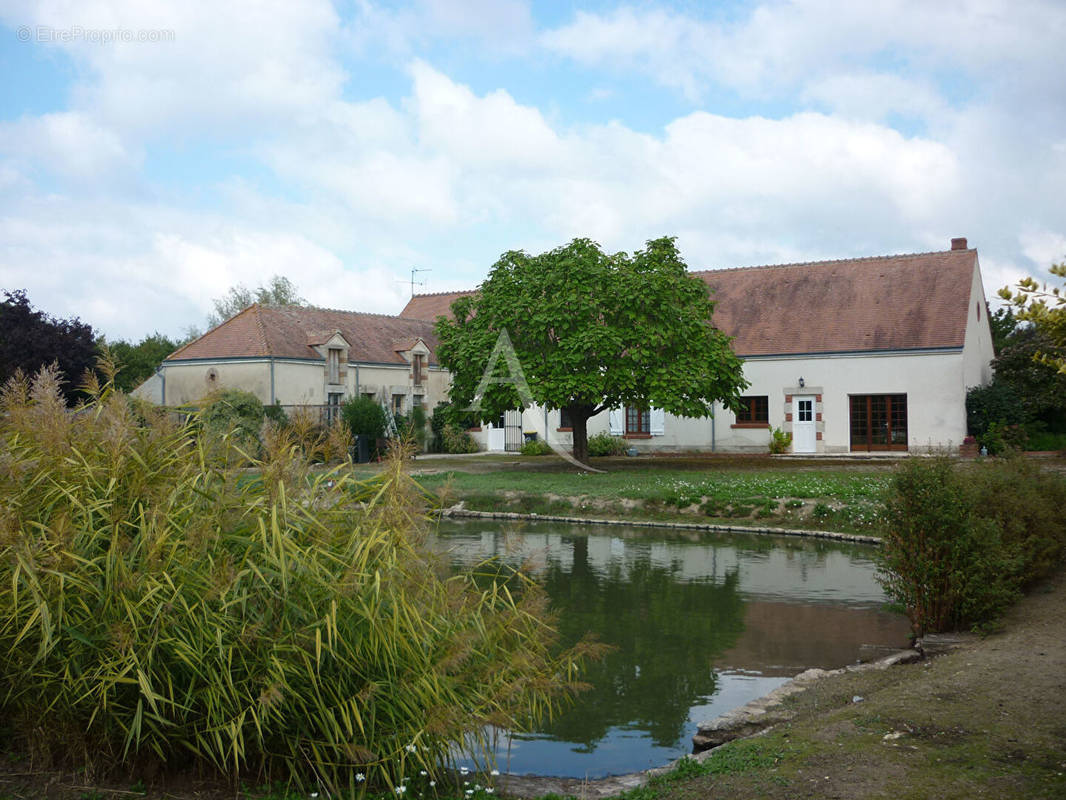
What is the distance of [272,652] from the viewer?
431cm

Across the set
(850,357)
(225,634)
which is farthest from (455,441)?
(225,634)

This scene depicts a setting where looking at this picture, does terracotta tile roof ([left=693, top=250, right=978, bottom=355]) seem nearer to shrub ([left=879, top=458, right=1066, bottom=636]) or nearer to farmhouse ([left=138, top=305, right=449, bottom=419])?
farmhouse ([left=138, top=305, right=449, bottom=419])

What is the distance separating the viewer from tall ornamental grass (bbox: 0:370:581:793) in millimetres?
4277

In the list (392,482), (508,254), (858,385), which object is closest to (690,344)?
(508,254)

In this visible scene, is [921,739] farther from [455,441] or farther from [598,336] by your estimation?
[455,441]

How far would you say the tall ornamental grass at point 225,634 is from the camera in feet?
14.0

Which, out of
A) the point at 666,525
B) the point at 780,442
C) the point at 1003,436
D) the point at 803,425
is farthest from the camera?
the point at 803,425

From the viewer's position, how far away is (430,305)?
40312 mm

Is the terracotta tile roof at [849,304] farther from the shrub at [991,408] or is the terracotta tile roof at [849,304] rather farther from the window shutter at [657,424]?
the window shutter at [657,424]

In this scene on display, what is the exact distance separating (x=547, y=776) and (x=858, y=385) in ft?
80.4

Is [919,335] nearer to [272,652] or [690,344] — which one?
[690,344]

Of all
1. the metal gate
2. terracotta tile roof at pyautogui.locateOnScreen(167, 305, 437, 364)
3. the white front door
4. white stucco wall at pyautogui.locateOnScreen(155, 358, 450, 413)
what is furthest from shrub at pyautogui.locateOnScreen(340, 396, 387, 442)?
the white front door

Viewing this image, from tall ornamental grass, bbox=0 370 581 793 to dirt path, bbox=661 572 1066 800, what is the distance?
1220 millimetres

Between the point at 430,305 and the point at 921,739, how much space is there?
120ft
